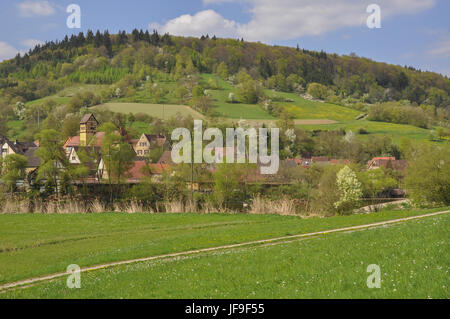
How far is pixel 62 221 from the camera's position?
1122 inches

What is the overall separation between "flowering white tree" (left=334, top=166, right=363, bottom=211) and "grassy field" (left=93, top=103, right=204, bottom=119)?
2350 inches

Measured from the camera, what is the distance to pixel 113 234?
2300 cm

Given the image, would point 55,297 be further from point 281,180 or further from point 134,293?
point 281,180

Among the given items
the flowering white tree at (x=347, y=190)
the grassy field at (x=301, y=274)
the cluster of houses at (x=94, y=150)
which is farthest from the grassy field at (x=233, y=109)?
the grassy field at (x=301, y=274)

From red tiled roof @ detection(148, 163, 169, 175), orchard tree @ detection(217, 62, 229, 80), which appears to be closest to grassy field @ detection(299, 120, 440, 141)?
red tiled roof @ detection(148, 163, 169, 175)

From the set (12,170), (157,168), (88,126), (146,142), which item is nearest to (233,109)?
(146,142)

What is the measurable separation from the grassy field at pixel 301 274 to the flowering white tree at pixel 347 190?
25.9 m

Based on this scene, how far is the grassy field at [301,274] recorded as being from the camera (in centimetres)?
757

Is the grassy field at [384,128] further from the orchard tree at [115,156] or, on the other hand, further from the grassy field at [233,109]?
the orchard tree at [115,156]

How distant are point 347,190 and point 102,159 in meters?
28.4

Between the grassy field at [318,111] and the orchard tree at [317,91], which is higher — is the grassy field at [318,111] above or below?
below

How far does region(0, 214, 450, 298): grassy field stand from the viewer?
7.57m

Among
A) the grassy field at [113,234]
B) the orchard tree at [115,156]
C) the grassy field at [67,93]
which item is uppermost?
the grassy field at [67,93]

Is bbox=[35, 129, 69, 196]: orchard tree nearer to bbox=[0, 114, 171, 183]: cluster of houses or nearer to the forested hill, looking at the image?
bbox=[0, 114, 171, 183]: cluster of houses
